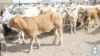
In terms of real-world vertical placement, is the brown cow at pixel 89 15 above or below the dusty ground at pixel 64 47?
above

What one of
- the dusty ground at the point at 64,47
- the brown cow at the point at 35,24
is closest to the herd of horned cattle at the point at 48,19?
the brown cow at the point at 35,24

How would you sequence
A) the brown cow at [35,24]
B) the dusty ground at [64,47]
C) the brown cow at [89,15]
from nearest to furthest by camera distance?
1. the brown cow at [35,24]
2. the dusty ground at [64,47]
3. the brown cow at [89,15]

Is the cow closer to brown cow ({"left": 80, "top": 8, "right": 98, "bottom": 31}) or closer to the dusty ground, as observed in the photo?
brown cow ({"left": 80, "top": 8, "right": 98, "bottom": 31})

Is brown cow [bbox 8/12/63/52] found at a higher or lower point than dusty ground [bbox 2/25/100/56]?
higher

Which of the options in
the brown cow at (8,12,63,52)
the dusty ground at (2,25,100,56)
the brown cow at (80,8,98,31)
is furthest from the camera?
the brown cow at (80,8,98,31)

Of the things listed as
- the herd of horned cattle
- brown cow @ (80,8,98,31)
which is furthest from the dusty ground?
brown cow @ (80,8,98,31)

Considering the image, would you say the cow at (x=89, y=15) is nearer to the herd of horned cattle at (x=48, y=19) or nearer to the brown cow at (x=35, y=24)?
the herd of horned cattle at (x=48, y=19)

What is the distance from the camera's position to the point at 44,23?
355 inches

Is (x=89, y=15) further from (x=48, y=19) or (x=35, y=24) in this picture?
(x=35, y=24)

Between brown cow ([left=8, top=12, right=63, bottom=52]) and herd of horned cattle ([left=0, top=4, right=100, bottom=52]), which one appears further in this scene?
herd of horned cattle ([left=0, top=4, right=100, bottom=52])

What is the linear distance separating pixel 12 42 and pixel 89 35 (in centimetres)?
338

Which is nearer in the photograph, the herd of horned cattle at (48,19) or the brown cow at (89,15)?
the herd of horned cattle at (48,19)

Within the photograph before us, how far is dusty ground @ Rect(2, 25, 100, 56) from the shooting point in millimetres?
8555

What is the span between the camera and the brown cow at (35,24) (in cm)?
841
